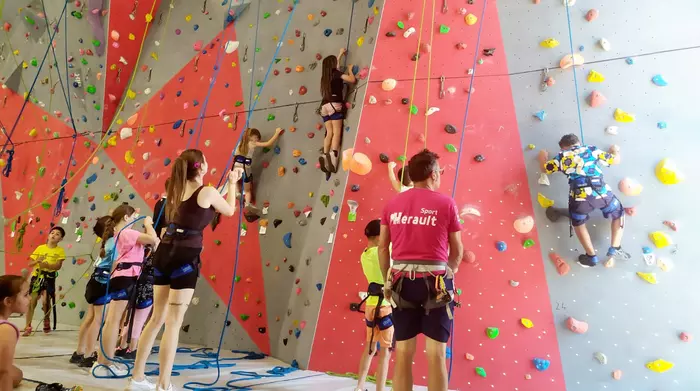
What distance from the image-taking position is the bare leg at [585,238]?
3293mm

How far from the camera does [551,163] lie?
3389 mm

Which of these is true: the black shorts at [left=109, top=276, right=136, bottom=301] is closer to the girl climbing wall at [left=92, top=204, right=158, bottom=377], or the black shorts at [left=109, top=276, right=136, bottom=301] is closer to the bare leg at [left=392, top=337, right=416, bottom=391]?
the girl climbing wall at [left=92, top=204, right=158, bottom=377]

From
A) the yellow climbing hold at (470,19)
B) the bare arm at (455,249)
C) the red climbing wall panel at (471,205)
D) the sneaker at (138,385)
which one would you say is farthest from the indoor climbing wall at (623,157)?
the sneaker at (138,385)

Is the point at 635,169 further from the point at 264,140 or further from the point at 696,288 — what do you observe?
the point at 264,140

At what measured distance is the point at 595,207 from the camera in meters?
3.27

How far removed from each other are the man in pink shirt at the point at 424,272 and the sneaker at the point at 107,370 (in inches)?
72.2

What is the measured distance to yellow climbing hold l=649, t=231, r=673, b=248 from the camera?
10.8ft

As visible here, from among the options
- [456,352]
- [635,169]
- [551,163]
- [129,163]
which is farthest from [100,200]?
[635,169]

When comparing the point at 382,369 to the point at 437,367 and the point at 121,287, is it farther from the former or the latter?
the point at 121,287

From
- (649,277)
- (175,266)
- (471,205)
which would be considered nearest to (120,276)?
(175,266)

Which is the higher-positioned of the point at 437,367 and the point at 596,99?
the point at 596,99

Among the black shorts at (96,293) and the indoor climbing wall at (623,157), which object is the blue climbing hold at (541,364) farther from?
the black shorts at (96,293)

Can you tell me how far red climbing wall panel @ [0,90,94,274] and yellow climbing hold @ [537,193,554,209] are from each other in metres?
5.29

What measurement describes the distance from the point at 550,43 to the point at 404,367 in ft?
9.00
